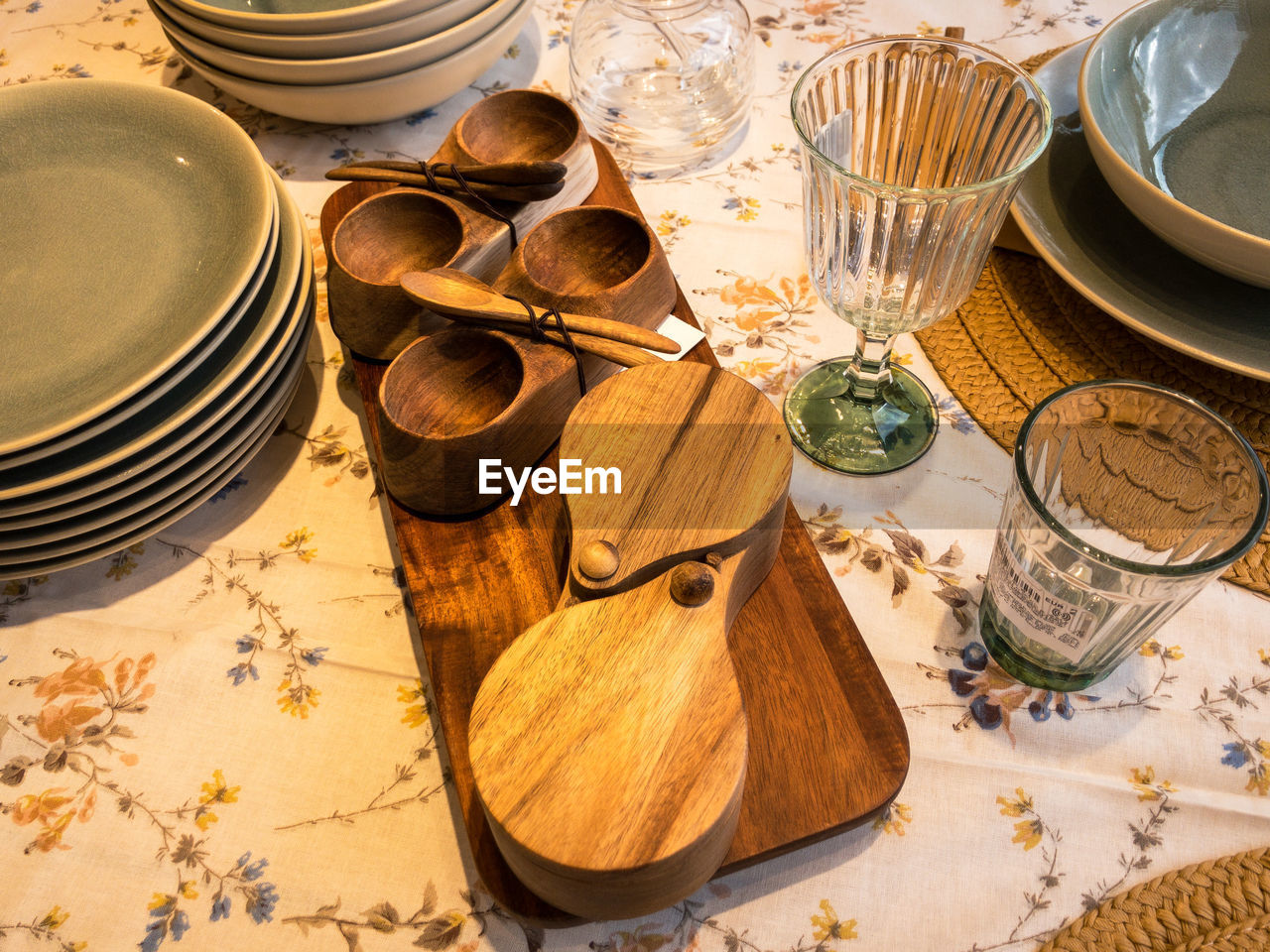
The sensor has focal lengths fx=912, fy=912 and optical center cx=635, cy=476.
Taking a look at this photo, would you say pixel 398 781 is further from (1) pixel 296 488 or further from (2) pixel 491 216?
(2) pixel 491 216

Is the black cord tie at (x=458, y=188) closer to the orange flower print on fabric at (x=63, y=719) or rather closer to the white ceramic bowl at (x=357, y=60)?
the white ceramic bowl at (x=357, y=60)

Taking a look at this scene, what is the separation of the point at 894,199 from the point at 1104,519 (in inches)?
8.0

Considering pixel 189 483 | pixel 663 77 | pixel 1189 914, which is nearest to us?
pixel 1189 914

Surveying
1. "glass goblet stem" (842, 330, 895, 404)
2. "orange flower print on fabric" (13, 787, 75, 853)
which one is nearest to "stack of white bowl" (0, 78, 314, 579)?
"orange flower print on fabric" (13, 787, 75, 853)

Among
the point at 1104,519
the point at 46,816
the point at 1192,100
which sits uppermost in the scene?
the point at 1192,100

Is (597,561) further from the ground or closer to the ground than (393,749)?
further from the ground

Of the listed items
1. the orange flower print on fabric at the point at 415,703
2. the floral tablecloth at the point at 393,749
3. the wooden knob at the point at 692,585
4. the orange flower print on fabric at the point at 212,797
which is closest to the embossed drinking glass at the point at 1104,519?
the floral tablecloth at the point at 393,749

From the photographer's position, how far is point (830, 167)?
0.46 m

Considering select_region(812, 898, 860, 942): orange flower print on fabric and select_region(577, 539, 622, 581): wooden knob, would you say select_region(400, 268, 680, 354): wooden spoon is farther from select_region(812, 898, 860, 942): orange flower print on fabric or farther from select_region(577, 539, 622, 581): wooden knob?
select_region(812, 898, 860, 942): orange flower print on fabric

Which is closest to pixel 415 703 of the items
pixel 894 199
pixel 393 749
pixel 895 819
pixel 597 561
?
pixel 393 749

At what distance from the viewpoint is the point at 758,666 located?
Answer: 18.3 inches

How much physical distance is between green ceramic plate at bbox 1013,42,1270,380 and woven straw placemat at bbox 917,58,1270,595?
0.04m

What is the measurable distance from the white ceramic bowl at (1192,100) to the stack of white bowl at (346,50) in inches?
16.7

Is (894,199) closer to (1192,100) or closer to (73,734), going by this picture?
(1192,100)
